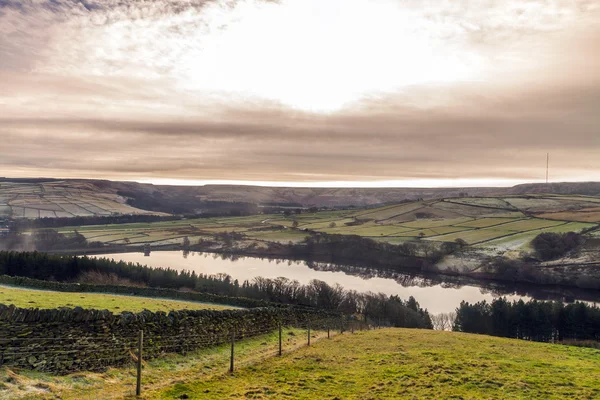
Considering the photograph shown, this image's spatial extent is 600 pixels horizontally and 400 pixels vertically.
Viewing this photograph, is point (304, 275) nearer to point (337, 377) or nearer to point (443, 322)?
point (443, 322)

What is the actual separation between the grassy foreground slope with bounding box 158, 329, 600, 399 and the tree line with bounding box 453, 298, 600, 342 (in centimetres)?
4337

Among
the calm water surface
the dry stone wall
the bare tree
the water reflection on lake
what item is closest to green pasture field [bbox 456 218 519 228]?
the water reflection on lake

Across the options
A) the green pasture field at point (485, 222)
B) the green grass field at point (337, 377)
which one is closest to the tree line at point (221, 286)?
the green grass field at point (337, 377)

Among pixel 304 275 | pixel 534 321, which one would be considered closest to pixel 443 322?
pixel 534 321

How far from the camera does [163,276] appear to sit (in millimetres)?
73188

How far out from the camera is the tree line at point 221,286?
60.4m

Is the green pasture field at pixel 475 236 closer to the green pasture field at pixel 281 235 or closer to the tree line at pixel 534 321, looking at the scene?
the green pasture field at pixel 281 235

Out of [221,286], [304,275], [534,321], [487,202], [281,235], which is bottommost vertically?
[304,275]

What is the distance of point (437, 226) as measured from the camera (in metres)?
152

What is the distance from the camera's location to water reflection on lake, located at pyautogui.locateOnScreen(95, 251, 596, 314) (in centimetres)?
8919

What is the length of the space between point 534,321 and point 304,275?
193 feet

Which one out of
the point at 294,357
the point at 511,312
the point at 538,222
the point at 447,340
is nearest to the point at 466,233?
the point at 538,222

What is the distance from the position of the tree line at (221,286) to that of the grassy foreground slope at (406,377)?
4102cm

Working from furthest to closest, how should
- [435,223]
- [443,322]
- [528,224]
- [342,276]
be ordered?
[435,223]
[528,224]
[342,276]
[443,322]
